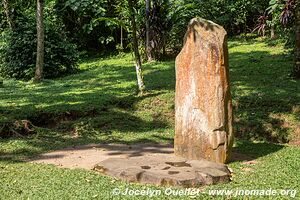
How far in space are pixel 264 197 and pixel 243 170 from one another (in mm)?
1346

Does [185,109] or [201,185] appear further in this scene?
[185,109]

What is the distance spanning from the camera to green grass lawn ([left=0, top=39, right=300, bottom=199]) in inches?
244

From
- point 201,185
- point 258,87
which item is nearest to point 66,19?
point 258,87

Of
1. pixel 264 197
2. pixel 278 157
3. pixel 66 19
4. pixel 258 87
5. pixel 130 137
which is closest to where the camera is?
pixel 264 197

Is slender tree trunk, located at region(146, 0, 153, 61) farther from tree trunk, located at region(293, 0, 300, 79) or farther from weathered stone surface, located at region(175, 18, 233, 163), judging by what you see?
weathered stone surface, located at region(175, 18, 233, 163)

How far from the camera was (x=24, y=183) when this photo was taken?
630 cm

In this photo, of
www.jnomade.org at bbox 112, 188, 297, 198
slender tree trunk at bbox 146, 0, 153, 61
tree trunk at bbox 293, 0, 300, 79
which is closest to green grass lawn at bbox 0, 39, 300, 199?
www.jnomade.org at bbox 112, 188, 297, 198

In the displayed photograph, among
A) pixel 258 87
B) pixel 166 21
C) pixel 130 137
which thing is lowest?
pixel 130 137

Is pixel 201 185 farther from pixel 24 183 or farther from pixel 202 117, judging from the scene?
pixel 24 183

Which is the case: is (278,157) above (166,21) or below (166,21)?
below

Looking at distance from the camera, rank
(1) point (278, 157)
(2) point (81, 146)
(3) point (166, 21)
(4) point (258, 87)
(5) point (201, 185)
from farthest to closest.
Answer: (3) point (166, 21) < (4) point (258, 87) < (2) point (81, 146) < (1) point (278, 157) < (5) point (201, 185)

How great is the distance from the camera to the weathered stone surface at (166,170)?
601 cm

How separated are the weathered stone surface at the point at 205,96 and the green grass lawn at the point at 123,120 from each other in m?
0.53

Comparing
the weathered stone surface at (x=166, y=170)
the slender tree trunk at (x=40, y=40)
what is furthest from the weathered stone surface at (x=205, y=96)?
the slender tree trunk at (x=40, y=40)
